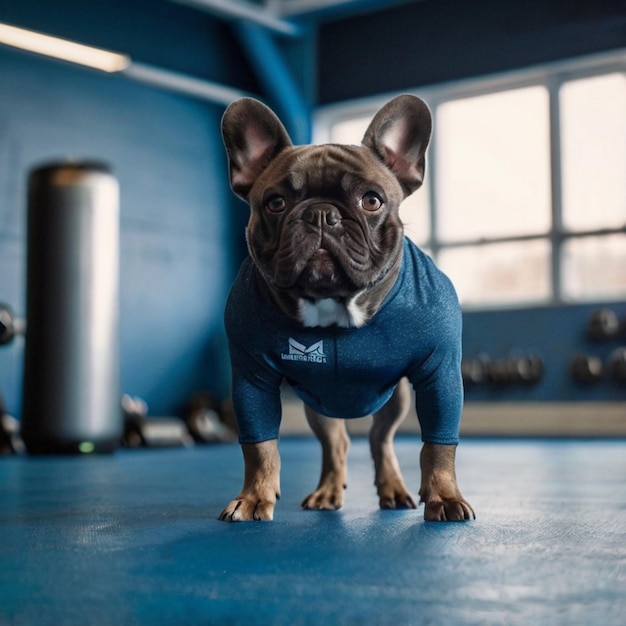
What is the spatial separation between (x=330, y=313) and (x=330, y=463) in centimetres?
58

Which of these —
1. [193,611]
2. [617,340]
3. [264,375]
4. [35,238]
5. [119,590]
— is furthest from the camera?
[617,340]

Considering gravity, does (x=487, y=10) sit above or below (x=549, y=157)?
above

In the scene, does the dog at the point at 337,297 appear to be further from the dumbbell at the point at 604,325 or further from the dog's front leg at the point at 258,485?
the dumbbell at the point at 604,325

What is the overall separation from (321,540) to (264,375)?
0.47m

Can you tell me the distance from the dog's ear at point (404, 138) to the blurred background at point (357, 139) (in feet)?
16.9

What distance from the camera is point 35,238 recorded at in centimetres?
520

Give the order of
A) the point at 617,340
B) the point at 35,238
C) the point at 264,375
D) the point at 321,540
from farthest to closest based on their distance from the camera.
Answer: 1. the point at 617,340
2. the point at 35,238
3. the point at 264,375
4. the point at 321,540

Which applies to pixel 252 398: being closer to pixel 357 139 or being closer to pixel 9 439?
pixel 9 439

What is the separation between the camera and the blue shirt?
1.96m

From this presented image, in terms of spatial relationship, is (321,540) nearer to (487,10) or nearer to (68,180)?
(68,180)

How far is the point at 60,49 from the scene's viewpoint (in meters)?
7.09

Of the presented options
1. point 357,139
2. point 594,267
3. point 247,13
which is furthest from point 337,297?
point 357,139

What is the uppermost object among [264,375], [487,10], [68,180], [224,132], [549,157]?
[487,10]

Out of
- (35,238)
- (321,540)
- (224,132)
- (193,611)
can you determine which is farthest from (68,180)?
(193,611)
